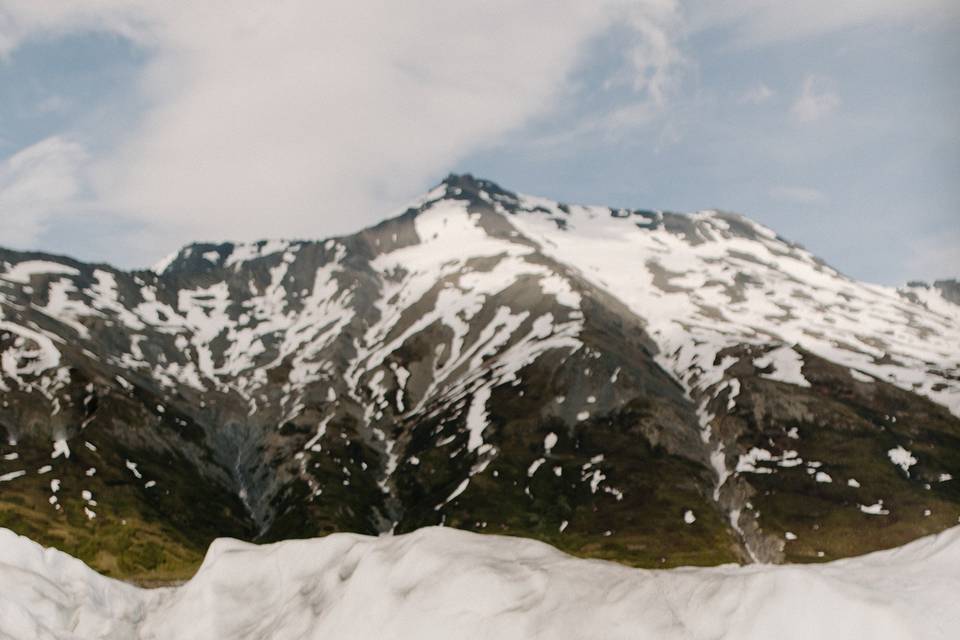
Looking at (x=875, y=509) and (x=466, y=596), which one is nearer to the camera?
(x=466, y=596)

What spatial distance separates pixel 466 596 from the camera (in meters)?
27.2

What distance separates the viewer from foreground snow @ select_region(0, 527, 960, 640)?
72.3 feet

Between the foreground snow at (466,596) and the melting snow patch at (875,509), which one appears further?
the melting snow patch at (875,509)

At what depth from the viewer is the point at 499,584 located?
2733cm

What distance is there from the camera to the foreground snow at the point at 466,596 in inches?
868

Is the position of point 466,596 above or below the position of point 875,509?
above

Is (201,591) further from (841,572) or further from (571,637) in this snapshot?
(841,572)

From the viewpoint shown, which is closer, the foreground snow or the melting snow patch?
the foreground snow

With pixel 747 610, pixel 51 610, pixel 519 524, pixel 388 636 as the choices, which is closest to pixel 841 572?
pixel 747 610

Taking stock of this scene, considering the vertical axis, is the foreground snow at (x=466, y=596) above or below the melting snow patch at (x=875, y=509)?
above

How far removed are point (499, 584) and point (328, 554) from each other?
1161 centimetres

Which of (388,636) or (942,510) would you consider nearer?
(388,636)

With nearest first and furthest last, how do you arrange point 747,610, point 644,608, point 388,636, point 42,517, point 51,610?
1. point 747,610
2. point 644,608
3. point 388,636
4. point 51,610
5. point 42,517

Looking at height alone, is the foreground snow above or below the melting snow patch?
above
